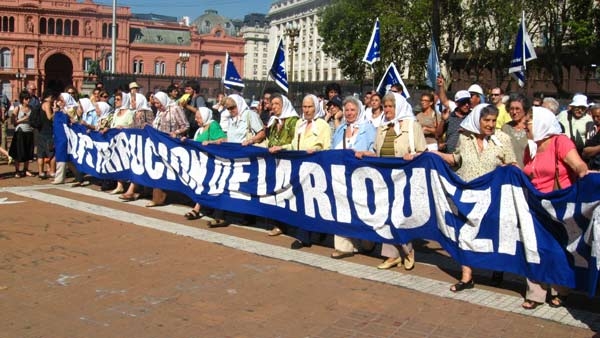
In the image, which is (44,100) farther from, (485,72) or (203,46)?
(203,46)

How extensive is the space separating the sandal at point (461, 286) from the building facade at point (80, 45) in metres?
87.9

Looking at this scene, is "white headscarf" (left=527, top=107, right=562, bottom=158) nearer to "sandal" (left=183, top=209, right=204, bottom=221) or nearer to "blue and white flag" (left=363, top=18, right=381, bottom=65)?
"sandal" (left=183, top=209, right=204, bottom=221)

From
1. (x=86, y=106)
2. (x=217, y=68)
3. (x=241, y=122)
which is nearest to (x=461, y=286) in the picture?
(x=241, y=122)

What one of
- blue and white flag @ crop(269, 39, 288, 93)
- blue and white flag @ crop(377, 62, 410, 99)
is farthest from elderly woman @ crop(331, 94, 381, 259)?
blue and white flag @ crop(269, 39, 288, 93)

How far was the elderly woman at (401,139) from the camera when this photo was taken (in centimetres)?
778

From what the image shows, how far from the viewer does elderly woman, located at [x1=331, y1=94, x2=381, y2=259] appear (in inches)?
327

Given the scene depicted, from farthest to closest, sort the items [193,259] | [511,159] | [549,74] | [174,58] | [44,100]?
[174,58], [549,74], [44,100], [193,259], [511,159]

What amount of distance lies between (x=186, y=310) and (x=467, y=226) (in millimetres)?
2929

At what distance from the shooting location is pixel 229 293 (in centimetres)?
666

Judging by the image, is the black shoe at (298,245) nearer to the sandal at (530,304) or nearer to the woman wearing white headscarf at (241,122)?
the woman wearing white headscarf at (241,122)

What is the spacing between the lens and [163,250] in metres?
8.38

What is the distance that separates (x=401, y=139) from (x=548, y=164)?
1.85 metres

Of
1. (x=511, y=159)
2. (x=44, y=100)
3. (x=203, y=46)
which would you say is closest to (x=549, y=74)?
(x=44, y=100)

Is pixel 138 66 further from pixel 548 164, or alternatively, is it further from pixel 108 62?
pixel 548 164
